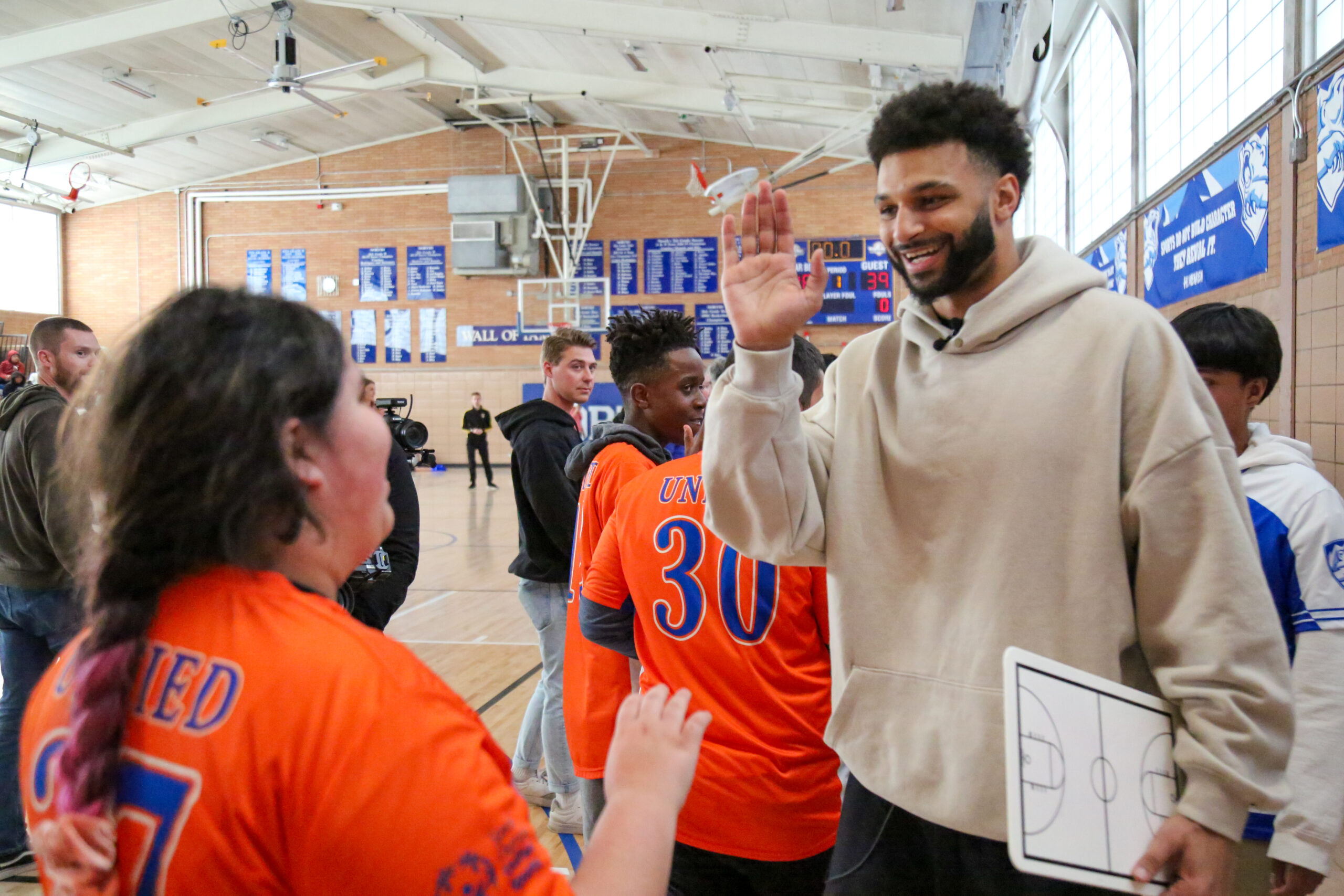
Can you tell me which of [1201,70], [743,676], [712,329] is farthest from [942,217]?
[712,329]

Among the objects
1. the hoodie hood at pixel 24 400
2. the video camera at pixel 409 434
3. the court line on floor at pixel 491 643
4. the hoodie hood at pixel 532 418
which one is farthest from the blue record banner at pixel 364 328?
the hoodie hood at pixel 532 418

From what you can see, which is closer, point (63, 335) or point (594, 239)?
point (63, 335)

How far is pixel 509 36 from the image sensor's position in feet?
39.6

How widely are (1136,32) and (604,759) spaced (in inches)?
244

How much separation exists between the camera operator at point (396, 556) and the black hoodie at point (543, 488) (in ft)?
2.30

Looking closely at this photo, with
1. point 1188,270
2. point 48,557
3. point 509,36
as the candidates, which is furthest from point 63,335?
point 509,36

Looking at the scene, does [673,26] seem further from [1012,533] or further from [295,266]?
[295,266]

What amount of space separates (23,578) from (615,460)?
2.04 m

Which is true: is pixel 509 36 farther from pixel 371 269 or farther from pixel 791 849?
pixel 791 849

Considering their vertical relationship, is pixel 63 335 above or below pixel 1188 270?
below

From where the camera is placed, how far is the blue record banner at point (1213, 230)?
4.17 m

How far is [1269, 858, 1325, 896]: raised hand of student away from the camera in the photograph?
1579mm

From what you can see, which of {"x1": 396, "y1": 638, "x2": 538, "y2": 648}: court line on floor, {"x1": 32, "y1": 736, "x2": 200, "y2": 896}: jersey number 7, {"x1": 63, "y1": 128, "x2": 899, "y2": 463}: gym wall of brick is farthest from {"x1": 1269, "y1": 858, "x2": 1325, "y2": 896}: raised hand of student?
{"x1": 63, "y1": 128, "x2": 899, "y2": 463}: gym wall of brick

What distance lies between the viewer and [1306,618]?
169 cm
